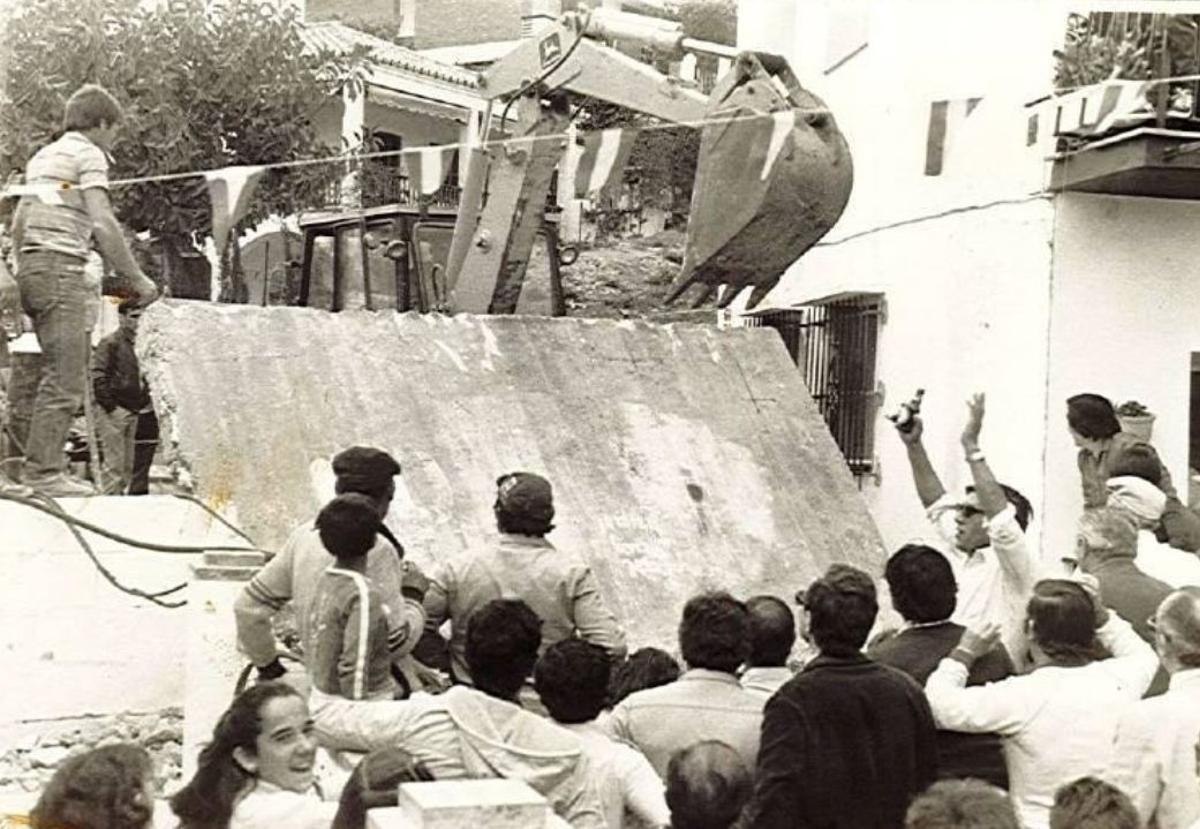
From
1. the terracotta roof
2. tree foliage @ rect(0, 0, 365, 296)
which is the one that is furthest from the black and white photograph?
the terracotta roof

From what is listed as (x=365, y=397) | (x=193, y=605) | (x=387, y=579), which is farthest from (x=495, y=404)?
(x=387, y=579)

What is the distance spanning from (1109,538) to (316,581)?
8.26 feet

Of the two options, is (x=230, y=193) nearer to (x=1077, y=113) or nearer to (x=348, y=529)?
(x=348, y=529)

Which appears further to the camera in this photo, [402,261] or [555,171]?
[402,261]

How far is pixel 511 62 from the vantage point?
9367 mm

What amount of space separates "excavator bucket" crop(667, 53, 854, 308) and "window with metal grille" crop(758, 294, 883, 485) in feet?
8.80

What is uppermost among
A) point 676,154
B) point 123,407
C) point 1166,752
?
point 676,154

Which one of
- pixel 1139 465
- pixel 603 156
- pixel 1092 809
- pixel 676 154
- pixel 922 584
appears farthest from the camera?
pixel 676 154

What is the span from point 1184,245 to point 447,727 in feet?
20.7

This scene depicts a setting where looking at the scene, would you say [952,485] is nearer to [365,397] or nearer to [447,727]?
[365,397]

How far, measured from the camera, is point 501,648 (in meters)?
4.12

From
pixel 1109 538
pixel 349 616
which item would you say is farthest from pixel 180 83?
pixel 1109 538

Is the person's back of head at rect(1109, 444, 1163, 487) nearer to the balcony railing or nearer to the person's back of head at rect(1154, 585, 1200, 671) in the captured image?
the person's back of head at rect(1154, 585, 1200, 671)

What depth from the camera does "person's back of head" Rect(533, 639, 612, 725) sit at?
409 centimetres
